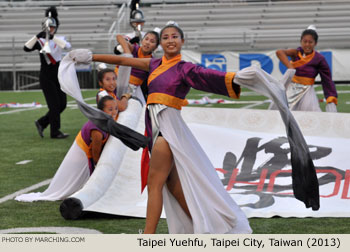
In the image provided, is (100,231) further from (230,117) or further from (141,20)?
(141,20)

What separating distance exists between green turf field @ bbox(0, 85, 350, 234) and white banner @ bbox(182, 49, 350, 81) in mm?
6574

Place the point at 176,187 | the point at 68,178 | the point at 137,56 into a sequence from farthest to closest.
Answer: the point at 137,56 → the point at 68,178 → the point at 176,187

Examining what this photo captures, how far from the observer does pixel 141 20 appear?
9250 mm

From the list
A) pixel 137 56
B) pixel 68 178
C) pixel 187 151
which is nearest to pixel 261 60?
pixel 137 56

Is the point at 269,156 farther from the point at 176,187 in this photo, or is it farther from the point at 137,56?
the point at 137,56

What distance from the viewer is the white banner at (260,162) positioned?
513 cm

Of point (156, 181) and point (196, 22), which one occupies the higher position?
point (156, 181)

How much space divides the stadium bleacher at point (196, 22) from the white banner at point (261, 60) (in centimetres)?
128

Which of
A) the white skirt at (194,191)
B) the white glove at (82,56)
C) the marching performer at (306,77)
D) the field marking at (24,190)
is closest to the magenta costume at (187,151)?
the white skirt at (194,191)

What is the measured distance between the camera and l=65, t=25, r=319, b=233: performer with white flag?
403cm

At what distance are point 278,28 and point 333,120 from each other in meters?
18.2

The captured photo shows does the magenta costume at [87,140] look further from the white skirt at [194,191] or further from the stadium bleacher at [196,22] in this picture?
the stadium bleacher at [196,22]

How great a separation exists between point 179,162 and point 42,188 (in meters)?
2.58

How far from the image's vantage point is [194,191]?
4043 mm
